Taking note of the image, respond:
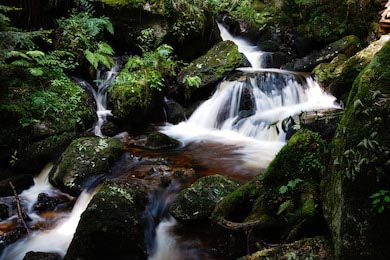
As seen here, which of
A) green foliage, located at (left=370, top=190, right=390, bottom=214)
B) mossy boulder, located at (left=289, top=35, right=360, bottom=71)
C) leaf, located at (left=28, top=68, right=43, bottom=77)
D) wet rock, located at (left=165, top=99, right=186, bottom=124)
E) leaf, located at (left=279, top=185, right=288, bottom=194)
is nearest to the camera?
green foliage, located at (left=370, top=190, right=390, bottom=214)

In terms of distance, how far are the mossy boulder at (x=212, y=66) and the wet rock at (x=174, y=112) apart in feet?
1.99

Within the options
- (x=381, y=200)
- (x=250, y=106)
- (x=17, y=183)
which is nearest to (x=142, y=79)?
(x=250, y=106)

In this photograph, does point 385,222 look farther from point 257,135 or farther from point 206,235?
point 257,135

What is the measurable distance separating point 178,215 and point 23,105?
4.58 meters

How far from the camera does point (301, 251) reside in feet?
9.17

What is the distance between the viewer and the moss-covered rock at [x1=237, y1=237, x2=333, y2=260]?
271 cm

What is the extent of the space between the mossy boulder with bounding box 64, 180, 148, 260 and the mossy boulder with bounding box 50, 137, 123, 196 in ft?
5.72

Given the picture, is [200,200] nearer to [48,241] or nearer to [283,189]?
[283,189]

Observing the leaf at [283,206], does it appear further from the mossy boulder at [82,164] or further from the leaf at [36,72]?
the leaf at [36,72]

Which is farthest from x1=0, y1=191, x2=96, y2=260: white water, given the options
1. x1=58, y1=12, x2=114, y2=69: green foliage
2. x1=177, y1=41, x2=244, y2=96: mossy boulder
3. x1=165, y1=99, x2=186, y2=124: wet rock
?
x1=177, y1=41, x2=244, y2=96: mossy boulder

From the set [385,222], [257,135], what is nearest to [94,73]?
[257,135]

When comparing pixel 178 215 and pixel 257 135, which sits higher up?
pixel 257 135

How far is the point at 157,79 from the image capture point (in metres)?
8.84

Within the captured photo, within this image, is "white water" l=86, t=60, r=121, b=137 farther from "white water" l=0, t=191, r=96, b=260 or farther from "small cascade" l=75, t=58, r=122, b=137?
"white water" l=0, t=191, r=96, b=260
